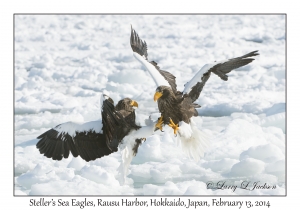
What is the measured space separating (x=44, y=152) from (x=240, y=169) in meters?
1.90

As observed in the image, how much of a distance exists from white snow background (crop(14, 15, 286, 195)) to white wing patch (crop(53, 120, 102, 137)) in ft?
1.53

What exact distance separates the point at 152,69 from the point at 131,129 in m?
0.75

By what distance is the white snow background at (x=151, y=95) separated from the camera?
17.6 feet

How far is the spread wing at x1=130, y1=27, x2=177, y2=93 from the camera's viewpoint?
5.30 m

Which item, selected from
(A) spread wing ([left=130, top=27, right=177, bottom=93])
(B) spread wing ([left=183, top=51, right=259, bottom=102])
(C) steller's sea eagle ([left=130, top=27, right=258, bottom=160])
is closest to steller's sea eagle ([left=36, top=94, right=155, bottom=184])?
(C) steller's sea eagle ([left=130, top=27, right=258, bottom=160])

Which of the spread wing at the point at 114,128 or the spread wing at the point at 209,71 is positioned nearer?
the spread wing at the point at 114,128

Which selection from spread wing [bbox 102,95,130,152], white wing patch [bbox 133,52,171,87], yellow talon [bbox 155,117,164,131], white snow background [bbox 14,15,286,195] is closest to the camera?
spread wing [bbox 102,95,130,152]

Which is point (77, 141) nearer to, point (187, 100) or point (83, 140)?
point (83, 140)

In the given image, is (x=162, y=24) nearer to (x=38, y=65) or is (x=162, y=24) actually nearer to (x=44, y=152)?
(x=38, y=65)

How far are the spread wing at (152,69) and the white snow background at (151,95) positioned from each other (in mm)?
487

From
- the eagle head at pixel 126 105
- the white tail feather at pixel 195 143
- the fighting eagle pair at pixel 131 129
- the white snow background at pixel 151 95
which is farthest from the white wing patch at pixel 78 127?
the white tail feather at pixel 195 143

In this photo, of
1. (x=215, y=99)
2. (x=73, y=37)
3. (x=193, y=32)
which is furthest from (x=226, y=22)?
(x=215, y=99)

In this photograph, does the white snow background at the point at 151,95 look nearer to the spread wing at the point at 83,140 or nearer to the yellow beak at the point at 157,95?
the spread wing at the point at 83,140

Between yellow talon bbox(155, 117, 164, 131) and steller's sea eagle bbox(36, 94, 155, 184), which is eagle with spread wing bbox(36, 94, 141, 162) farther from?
yellow talon bbox(155, 117, 164, 131)
